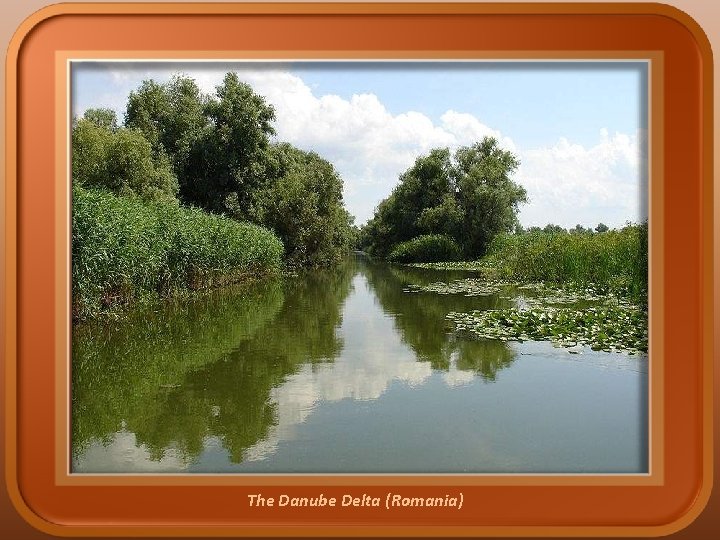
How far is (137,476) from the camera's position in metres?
2.62

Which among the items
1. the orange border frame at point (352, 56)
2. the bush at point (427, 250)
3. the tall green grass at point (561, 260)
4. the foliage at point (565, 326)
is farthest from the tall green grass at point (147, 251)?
the bush at point (427, 250)

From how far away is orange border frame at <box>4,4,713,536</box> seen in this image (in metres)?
2.59

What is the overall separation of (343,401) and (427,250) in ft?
47.9

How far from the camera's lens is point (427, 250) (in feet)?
61.1

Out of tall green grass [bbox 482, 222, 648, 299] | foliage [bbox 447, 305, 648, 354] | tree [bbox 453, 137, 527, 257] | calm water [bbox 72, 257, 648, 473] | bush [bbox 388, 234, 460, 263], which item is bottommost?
calm water [bbox 72, 257, 648, 473]

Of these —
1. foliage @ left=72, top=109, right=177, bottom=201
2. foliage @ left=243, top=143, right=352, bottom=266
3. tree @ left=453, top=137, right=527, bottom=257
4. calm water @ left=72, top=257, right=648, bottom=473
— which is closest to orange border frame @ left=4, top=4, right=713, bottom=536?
calm water @ left=72, top=257, right=648, bottom=473

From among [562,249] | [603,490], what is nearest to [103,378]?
[603,490]

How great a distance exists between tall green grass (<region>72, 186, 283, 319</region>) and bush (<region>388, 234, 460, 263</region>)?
580cm

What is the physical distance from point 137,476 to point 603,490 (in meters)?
1.96

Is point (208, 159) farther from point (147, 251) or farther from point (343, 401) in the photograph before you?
point (343, 401)

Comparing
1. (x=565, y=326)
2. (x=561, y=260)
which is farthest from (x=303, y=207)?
(x=565, y=326)

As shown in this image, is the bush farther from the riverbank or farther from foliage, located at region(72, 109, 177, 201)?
foliage, located at region(72, 109, 177, 201)

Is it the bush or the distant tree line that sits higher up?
the distant tree line
